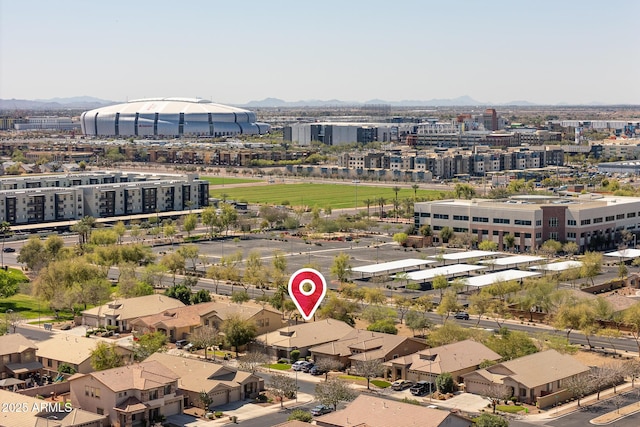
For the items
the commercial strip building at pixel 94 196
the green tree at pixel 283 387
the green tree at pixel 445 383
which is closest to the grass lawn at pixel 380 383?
the green tree at pixel 445 383

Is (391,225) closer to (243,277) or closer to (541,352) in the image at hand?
(243,277)

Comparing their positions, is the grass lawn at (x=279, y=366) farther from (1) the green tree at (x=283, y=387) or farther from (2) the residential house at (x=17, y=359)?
(2) the residential house at (x=17, y=359)

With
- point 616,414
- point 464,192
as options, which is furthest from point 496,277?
point 464,192

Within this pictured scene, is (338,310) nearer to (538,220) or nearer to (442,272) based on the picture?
(442,272)

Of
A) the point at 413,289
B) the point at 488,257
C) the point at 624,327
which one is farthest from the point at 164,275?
the point at 624,327

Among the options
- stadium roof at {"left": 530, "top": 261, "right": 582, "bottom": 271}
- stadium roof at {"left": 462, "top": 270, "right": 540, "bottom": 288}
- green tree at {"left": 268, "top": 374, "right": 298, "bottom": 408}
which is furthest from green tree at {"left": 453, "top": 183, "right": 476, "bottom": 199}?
green tree at {"left": 268, "top": 374, "right": 298, "bottom": 408}

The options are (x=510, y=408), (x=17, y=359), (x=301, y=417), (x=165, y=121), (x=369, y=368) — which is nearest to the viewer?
(x=301, y=417)

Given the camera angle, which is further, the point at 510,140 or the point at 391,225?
the point at 510,140
